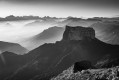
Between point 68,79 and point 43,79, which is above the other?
point 68,79

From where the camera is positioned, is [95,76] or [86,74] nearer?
[95,76]

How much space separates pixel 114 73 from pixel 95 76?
30.2 feet

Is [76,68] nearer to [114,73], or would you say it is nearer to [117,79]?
[114,73]

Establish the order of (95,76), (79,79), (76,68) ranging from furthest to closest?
(76,68), (79,79), (95,76)

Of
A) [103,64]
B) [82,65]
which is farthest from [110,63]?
[82,65]

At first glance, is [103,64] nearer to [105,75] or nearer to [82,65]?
[82,65]

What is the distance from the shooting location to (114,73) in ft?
260

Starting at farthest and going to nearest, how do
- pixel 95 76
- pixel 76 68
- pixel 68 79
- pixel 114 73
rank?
pixel 76 68 → pixel 68 79 → pixel 95 76 → pixel 114 73

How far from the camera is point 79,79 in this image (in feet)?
308

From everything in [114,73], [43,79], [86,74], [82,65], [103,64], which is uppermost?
[114,73]

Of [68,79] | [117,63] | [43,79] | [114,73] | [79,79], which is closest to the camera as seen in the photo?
[114,73]

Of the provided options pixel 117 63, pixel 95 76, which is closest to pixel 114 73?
pixel 95 76

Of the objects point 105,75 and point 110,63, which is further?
point 110,63

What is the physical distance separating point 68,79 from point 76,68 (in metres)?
23.8
